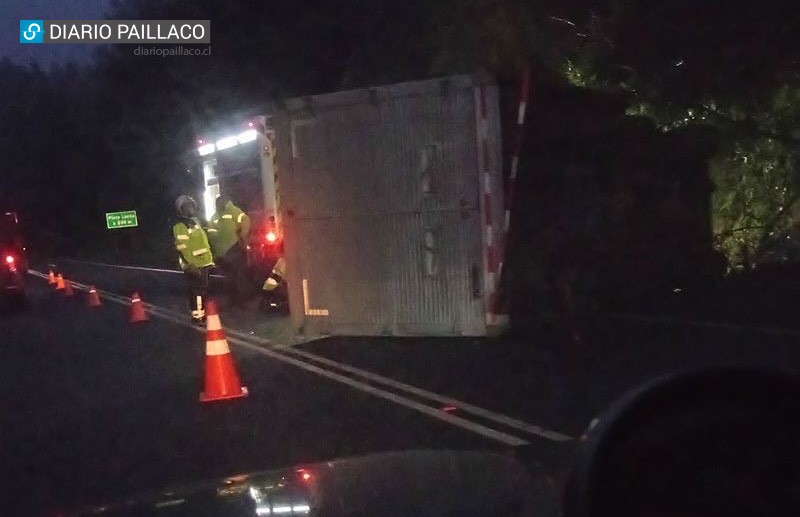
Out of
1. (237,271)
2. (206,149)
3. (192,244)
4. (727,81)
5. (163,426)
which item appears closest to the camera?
(163,426)

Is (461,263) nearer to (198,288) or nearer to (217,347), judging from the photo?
(217,347)

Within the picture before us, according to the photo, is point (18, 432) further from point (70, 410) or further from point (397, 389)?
point (397, 389)

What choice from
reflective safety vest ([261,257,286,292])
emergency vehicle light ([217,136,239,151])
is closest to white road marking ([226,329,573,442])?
reflective safety vest ([261,257,286,292])

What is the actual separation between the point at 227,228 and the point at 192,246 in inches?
40.6

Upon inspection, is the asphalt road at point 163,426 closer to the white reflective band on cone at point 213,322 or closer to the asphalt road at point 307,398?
the asphalt road at point 307,398

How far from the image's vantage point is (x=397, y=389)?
9984mm

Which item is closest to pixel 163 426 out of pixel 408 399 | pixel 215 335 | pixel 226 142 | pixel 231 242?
pixel 215 335

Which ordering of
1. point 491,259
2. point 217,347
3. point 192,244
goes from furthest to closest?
point 192,244
point 491,259
point 217,347

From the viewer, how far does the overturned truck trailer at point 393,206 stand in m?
12.1

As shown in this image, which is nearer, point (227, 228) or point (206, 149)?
point (227, 228)

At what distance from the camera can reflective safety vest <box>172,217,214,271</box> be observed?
657 inches

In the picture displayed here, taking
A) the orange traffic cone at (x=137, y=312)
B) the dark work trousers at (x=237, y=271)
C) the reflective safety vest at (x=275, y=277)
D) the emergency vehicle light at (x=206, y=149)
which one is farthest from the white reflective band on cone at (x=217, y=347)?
the emergency vehicle light at (x=206, y=149)

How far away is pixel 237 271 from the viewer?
18.6 meters

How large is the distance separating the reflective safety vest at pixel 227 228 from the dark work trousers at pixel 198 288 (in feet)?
3.13
